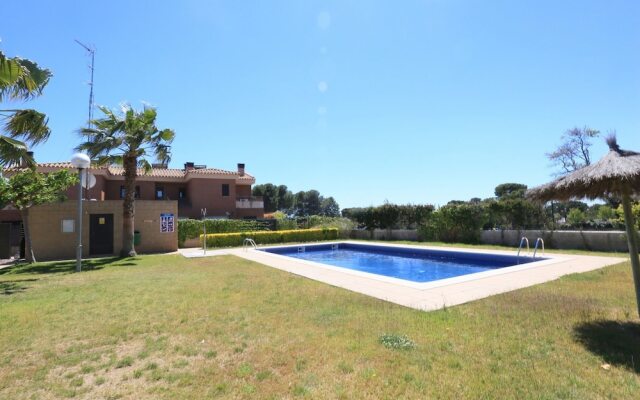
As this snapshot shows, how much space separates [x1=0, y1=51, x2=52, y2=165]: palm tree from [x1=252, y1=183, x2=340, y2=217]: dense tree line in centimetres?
4656

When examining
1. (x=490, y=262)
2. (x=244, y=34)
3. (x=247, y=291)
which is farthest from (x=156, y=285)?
(x=490, y=262)

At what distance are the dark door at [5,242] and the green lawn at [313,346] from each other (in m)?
12.3

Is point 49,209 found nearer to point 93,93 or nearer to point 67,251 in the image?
point 67,251

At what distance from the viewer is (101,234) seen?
17625 mm

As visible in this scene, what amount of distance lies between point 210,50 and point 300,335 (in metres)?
14.2

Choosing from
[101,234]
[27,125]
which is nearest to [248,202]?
[101,234]

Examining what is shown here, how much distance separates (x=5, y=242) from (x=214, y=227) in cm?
1052

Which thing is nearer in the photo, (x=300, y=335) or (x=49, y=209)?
(x=300, y=335)

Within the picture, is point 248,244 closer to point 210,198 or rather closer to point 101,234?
point 101,234

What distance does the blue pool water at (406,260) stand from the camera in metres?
13.4

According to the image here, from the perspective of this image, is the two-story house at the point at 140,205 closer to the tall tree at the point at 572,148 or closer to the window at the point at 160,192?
the window at the point at 160,192

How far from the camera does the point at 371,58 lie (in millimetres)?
15820

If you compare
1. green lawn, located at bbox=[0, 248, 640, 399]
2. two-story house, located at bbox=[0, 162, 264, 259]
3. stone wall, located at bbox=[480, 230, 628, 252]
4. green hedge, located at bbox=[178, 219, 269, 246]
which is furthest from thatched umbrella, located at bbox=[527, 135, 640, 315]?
green hedge, located at bbox=[178, 219, 269, 246]

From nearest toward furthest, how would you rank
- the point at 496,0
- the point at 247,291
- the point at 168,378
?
the point at 168,378 → the point at 247,291 → the point at 496,0
